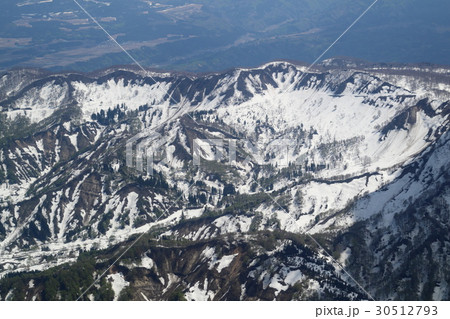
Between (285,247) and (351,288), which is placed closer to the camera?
(351,288)
